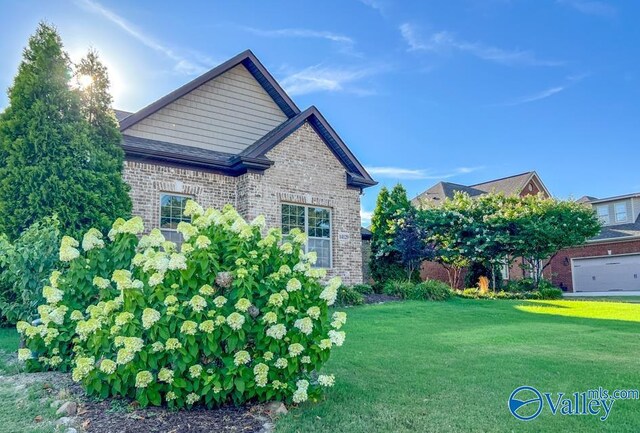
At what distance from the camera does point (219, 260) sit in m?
4.41

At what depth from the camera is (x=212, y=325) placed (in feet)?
12.9

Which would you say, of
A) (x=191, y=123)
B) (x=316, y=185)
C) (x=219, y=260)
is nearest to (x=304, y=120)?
(x=316, y=185)

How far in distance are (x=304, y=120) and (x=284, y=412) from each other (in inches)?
407

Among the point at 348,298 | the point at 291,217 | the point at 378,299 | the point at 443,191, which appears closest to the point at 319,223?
the point at 291,217

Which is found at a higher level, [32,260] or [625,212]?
[625,212]

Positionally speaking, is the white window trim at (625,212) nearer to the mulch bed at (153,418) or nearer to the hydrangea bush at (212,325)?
the hydrangea bush at (212,325)

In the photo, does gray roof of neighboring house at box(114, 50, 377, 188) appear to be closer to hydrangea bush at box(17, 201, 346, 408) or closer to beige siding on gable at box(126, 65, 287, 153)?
beige siding on gable at box(126, 65, 287, 153)

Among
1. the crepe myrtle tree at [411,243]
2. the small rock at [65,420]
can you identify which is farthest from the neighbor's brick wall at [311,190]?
the small rock at [65,420]

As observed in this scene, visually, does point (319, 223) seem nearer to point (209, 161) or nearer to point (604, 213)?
point (209, 161)

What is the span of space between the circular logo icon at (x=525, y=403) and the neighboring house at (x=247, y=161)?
8.73 m

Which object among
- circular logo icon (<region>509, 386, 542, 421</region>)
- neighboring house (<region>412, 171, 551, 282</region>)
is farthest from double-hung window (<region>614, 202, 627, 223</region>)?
circular logo icon (<region>509, 386, 542, 421</region>)

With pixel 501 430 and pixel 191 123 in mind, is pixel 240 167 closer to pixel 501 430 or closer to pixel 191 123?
pixel 191 123

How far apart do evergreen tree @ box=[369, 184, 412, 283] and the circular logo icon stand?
41.5ft

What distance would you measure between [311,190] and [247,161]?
2268 mm
